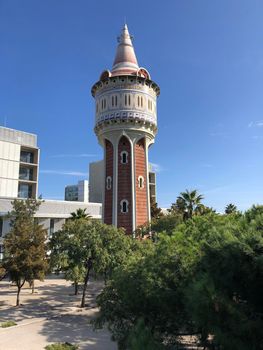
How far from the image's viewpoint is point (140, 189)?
33.5 m

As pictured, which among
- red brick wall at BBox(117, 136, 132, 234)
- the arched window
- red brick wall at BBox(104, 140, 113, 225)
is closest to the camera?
red brick wall at BBox(117, 136, 132, 234)

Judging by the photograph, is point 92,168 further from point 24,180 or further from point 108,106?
point 108,106

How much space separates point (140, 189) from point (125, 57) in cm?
1544

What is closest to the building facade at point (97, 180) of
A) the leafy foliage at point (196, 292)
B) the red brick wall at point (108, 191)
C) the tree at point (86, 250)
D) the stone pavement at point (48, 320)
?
the red brick wall at point (108, 191)

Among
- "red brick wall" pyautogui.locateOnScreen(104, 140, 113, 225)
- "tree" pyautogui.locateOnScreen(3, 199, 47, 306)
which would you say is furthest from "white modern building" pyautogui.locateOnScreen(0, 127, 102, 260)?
"tree" pyautogui.locateOnScreen(3, 199, 47, 306)

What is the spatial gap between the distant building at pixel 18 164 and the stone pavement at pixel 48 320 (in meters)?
18.1

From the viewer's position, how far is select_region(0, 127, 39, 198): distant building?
144ft

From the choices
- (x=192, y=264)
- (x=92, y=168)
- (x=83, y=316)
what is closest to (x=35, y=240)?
(x=83, y=316)

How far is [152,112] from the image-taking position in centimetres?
3469

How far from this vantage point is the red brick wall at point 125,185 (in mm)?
32406

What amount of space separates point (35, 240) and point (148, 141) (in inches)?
678

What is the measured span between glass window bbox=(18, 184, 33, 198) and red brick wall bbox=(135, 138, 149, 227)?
1999 cm

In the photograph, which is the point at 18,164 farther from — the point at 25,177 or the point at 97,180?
the point at 97,180

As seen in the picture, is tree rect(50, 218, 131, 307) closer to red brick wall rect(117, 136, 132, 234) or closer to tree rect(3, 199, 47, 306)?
tree rect(3, 199, 47, 306)
